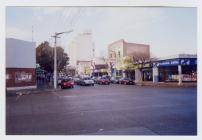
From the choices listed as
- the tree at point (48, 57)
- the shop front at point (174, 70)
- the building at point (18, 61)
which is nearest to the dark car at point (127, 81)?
the shop front at point (174, 70)

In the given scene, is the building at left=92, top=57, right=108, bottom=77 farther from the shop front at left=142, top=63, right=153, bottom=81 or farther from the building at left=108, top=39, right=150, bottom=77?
the shop front at left=142, top=63, right=153, bottom=81

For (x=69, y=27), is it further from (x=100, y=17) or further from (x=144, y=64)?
(x=144, y=64)

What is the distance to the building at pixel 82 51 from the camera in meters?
5.95

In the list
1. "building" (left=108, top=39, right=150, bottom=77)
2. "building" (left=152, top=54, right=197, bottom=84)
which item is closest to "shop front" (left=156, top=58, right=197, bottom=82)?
"building" (left=152, top=54, right=197, bottom=84)

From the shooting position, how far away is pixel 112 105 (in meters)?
6.68

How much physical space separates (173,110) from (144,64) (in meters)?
1.55

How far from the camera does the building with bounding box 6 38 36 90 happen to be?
5.62 m

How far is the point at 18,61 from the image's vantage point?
282 inches

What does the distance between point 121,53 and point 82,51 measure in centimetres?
119

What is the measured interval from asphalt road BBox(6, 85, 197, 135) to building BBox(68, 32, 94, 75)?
1.04 meters

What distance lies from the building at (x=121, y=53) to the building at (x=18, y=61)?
1.85m

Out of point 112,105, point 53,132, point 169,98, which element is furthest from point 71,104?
point 169,98

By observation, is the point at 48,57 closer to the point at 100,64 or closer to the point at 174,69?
the point at 100,64

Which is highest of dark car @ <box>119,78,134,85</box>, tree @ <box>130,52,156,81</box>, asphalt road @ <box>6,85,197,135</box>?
tree @ <box>130,52,156,81</box>
